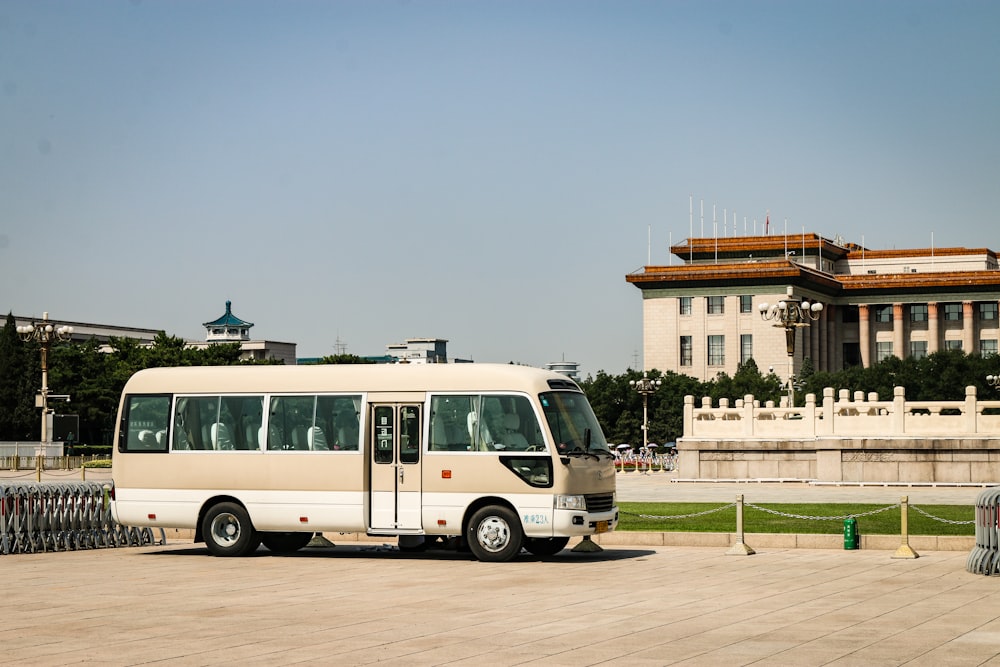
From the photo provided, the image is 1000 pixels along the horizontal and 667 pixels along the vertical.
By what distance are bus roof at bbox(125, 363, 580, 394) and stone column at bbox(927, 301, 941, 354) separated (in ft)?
342

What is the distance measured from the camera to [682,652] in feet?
35.9

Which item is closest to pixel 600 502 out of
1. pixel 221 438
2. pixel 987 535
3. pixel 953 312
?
pixel 987 535

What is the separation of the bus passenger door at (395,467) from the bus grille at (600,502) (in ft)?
8.11

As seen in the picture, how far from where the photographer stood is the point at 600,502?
768 inches

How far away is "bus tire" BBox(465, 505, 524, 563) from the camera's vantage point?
19.1 m

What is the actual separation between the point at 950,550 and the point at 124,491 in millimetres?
12810

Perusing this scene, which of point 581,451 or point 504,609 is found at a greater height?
point 581,451

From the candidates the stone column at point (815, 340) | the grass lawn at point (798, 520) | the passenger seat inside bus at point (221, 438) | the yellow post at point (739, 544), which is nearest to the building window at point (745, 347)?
the stone column at point (815, 340)

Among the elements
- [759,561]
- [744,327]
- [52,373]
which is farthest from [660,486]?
[744,327]

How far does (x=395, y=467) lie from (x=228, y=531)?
120 inches

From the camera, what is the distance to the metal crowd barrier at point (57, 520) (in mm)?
20891

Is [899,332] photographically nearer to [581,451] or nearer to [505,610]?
[581,451]

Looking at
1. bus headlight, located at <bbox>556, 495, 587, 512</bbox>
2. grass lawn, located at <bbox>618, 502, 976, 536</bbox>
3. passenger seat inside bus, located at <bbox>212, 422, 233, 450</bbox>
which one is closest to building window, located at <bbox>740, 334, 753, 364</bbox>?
grass lawn, located at <bbox>618, 502, 976, 536</bbox>

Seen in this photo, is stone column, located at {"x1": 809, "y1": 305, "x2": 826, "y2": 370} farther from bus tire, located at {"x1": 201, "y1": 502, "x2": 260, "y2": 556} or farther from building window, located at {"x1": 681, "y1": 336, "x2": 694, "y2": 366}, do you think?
bus tire, located at {"x1": 201, "y1": 502, "x2": 260, "y2": 556}
